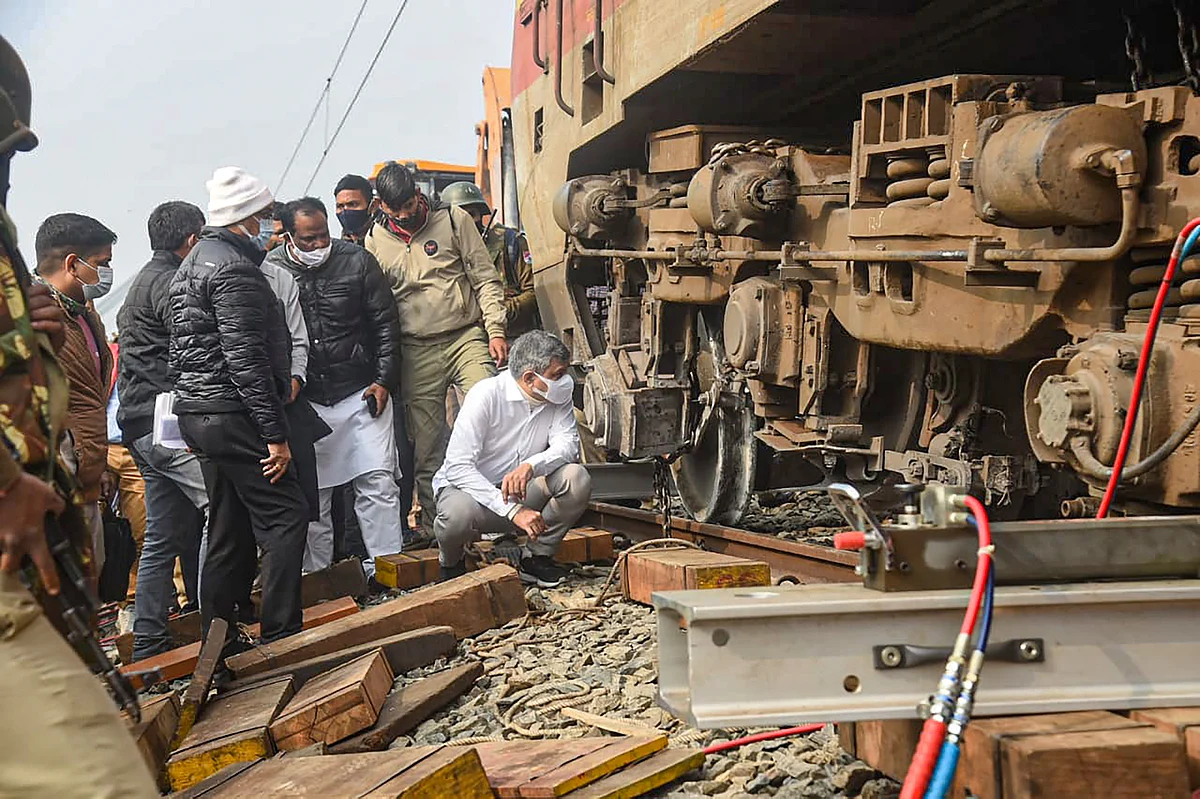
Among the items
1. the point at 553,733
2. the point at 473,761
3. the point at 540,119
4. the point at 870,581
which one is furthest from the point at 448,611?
the point at 540,119

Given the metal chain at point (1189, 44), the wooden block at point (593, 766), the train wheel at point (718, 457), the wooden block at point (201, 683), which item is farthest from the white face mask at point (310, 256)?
the metal chain at point (1189, 44)

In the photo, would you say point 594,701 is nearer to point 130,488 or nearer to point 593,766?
point 593,766

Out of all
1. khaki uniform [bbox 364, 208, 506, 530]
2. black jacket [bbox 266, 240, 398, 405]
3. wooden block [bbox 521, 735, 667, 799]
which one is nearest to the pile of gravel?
wooden block [bbox 521, 735, 667, 799]

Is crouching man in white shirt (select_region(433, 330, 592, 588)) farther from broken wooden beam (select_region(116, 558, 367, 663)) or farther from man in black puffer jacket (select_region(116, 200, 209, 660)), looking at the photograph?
man in black puffer jacket (select_region(116, 200, 209, 660))

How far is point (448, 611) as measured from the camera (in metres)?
5.24

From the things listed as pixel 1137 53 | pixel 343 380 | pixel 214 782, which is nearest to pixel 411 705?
pixel 214 782

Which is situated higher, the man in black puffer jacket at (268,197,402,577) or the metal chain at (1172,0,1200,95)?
the metal chain at (1172,0,1200,95)

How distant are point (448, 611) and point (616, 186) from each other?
3.34 meters

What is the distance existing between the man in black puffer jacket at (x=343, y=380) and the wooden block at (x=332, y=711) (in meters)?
2.70

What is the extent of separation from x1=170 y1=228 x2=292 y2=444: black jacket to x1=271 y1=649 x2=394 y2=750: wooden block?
1.33 m

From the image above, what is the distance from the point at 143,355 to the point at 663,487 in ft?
9.47

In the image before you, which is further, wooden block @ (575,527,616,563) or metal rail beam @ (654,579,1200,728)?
wooden block @ (575,527,616,563)

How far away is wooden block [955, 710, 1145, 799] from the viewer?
2121 mm

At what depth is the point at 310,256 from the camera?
684 centimetres
